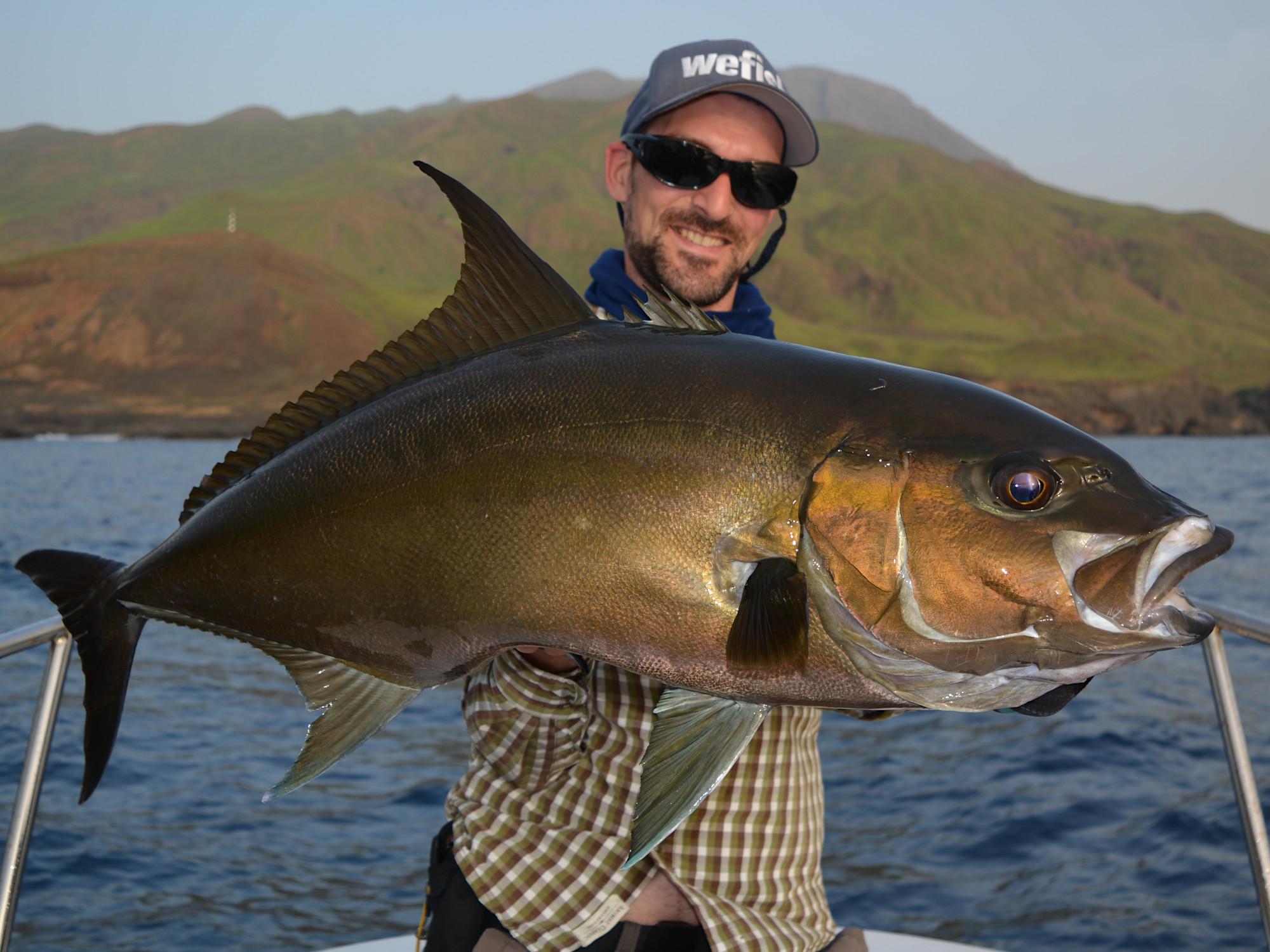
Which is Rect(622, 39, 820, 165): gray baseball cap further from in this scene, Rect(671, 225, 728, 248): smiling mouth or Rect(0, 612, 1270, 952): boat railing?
Rect(0, 612, 1270, 952): boat railing

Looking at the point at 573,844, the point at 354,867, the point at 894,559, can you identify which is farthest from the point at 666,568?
the point at 354,867

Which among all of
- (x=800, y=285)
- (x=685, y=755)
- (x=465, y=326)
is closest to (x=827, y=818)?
(x=685, y=755)

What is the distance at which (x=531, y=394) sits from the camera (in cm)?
221

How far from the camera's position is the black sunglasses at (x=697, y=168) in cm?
351

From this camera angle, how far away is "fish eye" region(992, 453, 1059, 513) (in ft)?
6.10

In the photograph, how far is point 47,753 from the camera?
3387 mm

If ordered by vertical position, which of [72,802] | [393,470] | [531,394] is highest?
[531,394]

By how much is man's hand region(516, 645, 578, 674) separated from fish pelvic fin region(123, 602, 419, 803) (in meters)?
0.35

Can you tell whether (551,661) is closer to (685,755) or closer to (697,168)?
(685,755)

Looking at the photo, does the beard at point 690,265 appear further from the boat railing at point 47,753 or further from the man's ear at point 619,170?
the boat railing at point 47,753

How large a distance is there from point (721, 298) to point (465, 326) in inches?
54.4

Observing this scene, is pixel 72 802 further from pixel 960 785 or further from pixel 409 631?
pixel 409 631

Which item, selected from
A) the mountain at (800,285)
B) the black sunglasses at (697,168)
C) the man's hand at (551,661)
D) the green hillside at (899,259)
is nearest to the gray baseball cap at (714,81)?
the black sunglasses at (697,168)

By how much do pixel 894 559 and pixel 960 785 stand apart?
1098 centimetres
